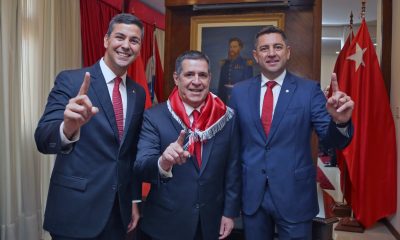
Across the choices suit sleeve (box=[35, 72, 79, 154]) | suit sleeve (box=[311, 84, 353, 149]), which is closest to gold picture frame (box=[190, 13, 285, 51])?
suit sleeve (box=[311, 84, 353, 149])

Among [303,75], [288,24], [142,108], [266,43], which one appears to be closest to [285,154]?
[266,43]

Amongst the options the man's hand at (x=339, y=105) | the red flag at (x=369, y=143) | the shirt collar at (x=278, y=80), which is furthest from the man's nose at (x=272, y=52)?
the red flag at (x=369, y=143)

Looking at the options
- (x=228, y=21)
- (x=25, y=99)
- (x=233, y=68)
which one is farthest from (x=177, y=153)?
(x=25, y=99)

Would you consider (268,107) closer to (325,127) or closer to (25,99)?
(325,127)

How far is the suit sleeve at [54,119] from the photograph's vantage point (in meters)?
1.40

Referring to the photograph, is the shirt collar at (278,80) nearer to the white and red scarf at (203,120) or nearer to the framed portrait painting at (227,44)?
the white and red scarf at (203,120)

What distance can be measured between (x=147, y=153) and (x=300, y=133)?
693 millimetres

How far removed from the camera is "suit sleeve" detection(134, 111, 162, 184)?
1503mm

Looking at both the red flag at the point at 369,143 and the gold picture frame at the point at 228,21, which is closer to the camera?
the gold picture frame at the point at 228,21

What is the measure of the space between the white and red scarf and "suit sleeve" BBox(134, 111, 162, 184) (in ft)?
0.37

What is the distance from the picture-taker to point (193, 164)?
1639 mm

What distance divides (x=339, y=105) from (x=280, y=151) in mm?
369

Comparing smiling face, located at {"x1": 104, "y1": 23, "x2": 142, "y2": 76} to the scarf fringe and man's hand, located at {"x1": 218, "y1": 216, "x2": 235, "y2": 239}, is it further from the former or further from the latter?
→ man's hand, located at {"x1": 218, "y1": 216, "x2": 235, "y2": 239}

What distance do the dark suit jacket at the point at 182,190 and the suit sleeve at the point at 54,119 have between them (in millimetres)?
335
